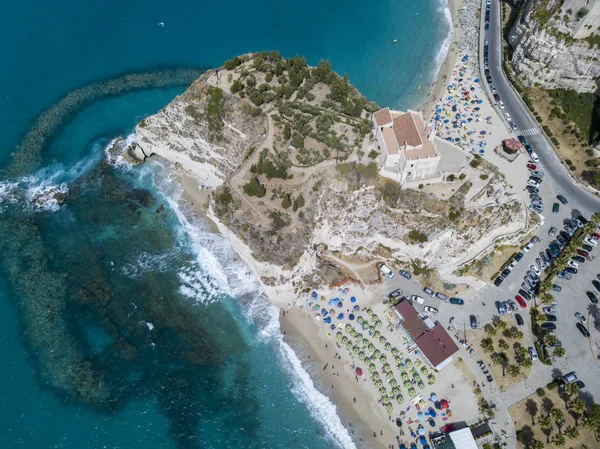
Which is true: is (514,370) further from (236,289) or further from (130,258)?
(130,258)

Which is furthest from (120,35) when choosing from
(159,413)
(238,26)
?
(159,413)

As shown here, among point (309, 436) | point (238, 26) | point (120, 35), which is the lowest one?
point (309, 436)

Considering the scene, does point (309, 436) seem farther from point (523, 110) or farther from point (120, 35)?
point (120, 35)

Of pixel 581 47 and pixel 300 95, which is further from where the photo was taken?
pixel 581 47

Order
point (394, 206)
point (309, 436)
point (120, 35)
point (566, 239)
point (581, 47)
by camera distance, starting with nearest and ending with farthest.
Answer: point (309, 436)
point (394, 206)
point (566, 239)
point (581, 47)
point (120, 35)

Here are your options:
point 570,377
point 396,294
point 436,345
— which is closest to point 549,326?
point 570,377

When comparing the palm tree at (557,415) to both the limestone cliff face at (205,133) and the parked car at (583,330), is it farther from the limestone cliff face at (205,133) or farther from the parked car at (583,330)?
the limestone cliff face at (205,133)
